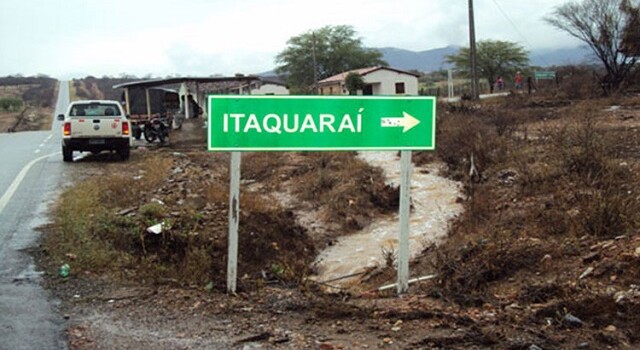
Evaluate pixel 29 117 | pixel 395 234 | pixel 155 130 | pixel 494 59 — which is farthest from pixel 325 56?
pixel 395 234

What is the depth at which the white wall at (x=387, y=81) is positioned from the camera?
60.8m

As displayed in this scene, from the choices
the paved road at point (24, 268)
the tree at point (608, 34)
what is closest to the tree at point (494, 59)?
the tree at point (608, 34)

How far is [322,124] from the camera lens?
5270mm

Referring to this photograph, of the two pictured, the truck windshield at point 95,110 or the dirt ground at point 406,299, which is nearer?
the dirt ground at point 406,299

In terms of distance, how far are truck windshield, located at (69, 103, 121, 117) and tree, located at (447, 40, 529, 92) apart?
60.4 metres

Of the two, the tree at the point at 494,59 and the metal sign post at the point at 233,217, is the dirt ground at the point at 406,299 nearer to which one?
the metal sign post at the point at 233,217

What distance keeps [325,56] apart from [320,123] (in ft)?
269

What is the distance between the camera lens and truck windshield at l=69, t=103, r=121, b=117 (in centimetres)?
1741

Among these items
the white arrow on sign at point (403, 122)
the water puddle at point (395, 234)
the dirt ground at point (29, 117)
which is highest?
the dirt ground at point (29, 117)

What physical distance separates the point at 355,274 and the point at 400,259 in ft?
11.8

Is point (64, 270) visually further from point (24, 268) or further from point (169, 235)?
point (169, 235)

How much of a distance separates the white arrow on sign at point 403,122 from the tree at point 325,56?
254ft

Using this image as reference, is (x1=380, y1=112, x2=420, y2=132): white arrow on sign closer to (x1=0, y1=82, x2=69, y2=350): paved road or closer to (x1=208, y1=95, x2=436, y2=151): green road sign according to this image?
(x1=208, y1=95, x2=436, y2=151): green road sign

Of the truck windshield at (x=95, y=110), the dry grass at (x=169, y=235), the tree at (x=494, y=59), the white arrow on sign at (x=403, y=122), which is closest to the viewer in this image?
the white arrow on sign at (x=403, y=122)
